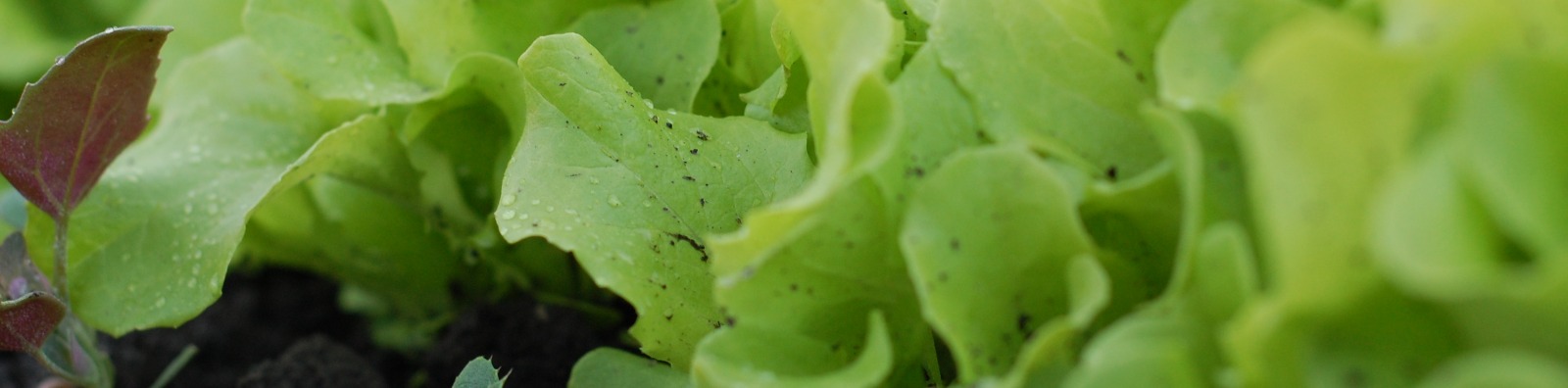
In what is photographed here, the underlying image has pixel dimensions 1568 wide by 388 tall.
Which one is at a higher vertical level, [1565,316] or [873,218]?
[1565,316]

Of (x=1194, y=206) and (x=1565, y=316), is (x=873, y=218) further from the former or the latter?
(x=1565, y=316)

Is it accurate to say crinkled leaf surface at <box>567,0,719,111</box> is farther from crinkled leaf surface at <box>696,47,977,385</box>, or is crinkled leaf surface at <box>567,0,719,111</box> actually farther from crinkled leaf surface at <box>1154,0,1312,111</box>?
crinkled leaf surface at <box>1154,0,1312,111</box>

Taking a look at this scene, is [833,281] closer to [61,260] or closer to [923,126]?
[923,126]

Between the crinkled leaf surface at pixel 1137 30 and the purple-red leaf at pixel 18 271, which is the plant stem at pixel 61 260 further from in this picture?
the crinkled leaf surface at pixel 1137 30

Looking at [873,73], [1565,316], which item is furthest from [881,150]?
[1565,316]

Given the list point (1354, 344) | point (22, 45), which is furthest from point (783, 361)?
point (22, 45)

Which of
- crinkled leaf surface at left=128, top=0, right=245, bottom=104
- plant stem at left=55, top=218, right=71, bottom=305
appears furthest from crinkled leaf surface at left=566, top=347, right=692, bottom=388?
crinkled leaf surface at left=128, top=0, right=245, bottom=104

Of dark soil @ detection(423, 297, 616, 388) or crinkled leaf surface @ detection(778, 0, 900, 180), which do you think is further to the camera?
dark soil @ detection(423, 297, 616, 388)
